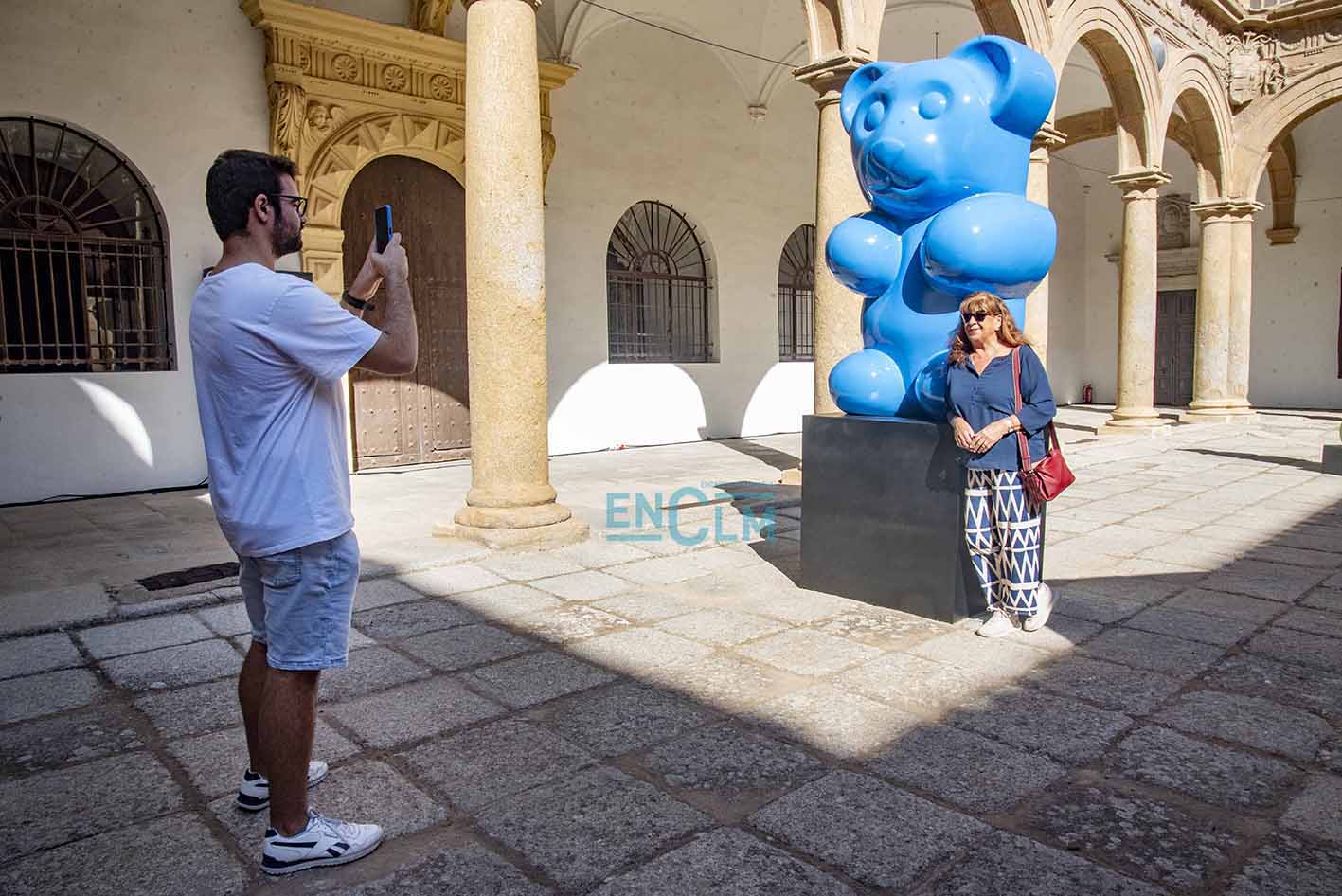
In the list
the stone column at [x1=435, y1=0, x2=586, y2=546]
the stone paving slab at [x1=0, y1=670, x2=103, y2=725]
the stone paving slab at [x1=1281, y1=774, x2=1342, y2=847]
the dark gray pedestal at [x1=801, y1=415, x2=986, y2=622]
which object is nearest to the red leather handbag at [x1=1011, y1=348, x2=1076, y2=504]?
the dark gray pedestal at [x1=801, y1=415, x2=986, y2=622]

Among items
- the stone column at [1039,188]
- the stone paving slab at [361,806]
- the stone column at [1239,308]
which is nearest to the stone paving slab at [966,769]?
the stone paving slab at [361,806]

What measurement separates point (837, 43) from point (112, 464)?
695cm

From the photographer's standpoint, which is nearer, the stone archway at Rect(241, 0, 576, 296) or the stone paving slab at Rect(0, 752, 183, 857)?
the stone paving slab at Rect(0, 752, 183, 857)

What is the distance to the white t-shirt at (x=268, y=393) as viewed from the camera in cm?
198

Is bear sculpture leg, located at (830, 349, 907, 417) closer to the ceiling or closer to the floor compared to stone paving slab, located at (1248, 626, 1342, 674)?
closer to the ceiling

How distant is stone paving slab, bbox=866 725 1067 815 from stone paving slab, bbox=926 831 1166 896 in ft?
0.66

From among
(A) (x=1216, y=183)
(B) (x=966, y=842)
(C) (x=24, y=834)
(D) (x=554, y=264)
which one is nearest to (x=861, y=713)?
(B) (x=966, y=842)

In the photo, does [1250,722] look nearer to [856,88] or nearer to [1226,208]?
[856,88]

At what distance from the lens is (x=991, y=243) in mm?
3600

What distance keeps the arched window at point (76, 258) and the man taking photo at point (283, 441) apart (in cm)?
673

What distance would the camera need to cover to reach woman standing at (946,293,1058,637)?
3574mm

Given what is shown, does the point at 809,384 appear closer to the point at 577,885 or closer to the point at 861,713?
the point at 861,713

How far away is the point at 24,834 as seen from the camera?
225 cm

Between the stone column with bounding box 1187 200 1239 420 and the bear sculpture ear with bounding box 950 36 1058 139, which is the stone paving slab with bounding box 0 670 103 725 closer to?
the bear sculpture ear with bounding box 950 36 1058 139
